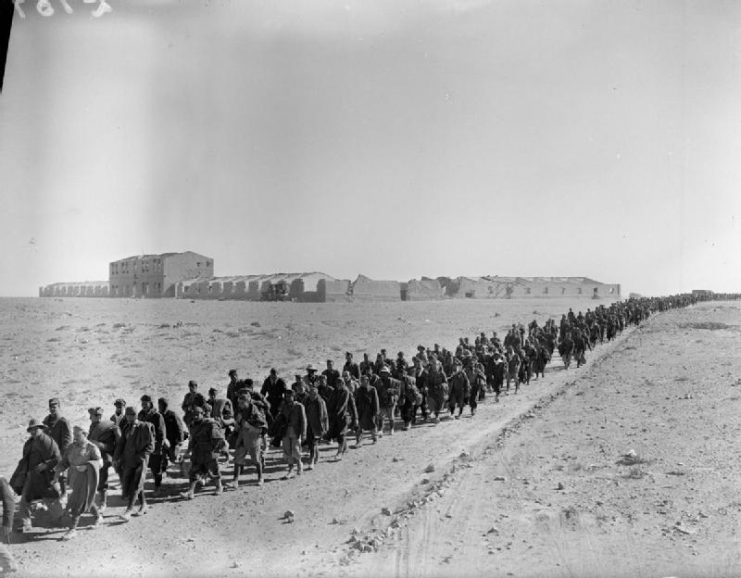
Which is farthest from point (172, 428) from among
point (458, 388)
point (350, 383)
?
point (458, 388)

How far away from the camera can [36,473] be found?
773 centimetres

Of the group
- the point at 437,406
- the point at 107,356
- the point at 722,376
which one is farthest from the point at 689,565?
the point at 107,356

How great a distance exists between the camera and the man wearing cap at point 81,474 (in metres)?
7.55

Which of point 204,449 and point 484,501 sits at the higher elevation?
point 204,449

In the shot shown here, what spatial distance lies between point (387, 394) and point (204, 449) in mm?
4770

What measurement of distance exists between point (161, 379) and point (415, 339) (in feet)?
49.2

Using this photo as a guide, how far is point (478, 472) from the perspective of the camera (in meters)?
9.38

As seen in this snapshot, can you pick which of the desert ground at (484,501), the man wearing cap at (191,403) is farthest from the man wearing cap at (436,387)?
the man wearing cap at (191,403)

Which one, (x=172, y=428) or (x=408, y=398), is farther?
(x=408, y=398)

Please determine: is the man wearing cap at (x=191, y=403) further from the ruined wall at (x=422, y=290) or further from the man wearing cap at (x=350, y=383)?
the ruined wall at (x=422, y=290)

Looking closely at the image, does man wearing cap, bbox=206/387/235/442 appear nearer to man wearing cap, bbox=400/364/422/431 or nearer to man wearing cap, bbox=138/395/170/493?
man wearing cap, bbox=138/395/170/493

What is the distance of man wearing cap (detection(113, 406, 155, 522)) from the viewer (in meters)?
8.23

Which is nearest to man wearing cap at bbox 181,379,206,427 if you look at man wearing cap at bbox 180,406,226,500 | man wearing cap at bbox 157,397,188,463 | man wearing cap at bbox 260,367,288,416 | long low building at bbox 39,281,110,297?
man wearing cap at bbox 157,397,188,463

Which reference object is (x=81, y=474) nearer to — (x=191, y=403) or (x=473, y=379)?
(x=191, y=403)
